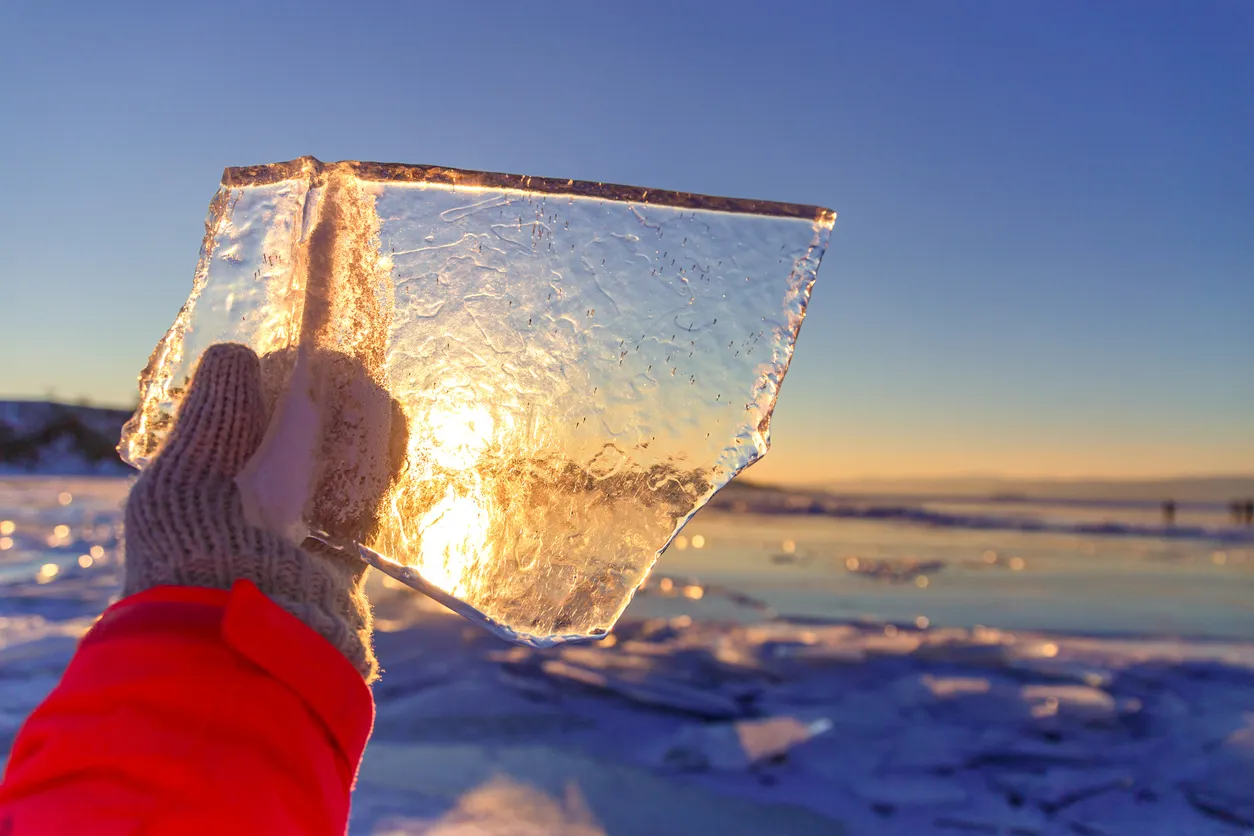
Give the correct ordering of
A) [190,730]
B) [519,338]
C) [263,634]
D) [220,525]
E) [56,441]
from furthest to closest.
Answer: [56,441] < [519,338] < [220,525] < [263,634] < [190,730]

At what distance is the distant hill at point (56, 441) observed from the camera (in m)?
11.3

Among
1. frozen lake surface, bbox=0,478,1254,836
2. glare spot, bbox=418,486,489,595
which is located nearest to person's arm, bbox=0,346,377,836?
glare spot, bbox=418,486,489,595

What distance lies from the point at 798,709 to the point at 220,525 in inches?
82.7

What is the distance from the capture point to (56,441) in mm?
11891

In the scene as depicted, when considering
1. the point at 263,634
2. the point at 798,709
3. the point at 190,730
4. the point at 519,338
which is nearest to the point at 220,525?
the point at 263,634

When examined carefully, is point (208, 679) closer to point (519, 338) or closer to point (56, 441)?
point (519, 338)

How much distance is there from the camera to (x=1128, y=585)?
5.42 meters

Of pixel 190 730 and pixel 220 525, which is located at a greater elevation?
pixel 220 525

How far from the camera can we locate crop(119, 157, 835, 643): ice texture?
114cm

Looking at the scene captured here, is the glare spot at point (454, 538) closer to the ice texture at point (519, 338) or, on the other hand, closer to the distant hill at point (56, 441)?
the ice texture at point (519, 338)

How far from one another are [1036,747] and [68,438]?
13.5 metres

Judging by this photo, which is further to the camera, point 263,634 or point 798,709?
point 798,709

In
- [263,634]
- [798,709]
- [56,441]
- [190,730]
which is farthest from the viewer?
[56,441]

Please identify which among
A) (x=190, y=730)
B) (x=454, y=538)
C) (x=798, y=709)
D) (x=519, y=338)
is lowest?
(x=798, y=709)
